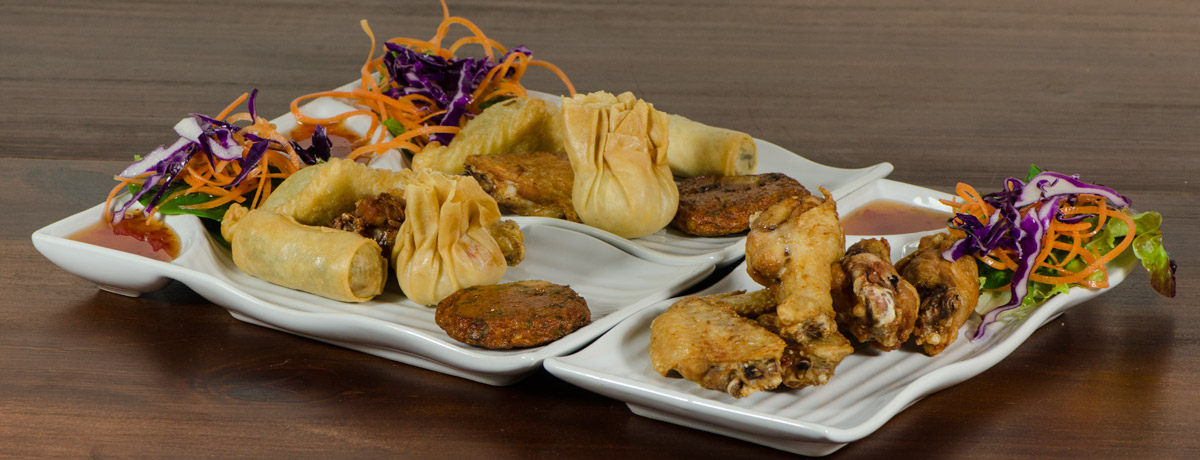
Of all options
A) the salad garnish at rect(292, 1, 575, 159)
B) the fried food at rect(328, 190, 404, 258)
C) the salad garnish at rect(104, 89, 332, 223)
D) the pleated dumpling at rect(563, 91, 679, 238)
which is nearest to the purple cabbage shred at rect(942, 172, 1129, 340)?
the pleated dumpling at rect(563, 91, 679, 238)

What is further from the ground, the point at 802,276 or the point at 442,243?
A: the point at 802,276

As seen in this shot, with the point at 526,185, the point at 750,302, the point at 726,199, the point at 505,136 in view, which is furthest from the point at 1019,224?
the point at 505,136

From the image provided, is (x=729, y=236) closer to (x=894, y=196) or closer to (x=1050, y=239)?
(x=894, y=196)

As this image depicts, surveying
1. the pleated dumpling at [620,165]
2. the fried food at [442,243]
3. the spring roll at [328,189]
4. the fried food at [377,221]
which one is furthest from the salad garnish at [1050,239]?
the spring roll at [328,189]

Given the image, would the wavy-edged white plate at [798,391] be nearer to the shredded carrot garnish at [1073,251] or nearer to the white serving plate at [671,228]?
the shredded carrot garnish at [1073,251]

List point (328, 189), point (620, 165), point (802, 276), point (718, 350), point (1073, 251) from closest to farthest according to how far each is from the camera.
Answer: point (718, 350) → point (802, 276) → point (1073, 251) → point (328, 189) → point (620, 165)

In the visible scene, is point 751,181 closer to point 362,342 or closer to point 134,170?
point 362,342

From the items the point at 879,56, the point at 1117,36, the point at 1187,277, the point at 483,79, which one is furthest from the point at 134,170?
Answer: the point at 1117,36
